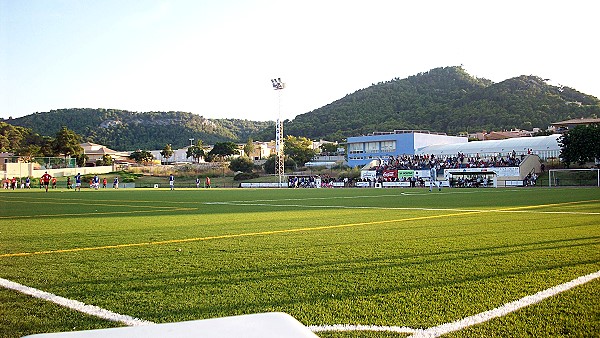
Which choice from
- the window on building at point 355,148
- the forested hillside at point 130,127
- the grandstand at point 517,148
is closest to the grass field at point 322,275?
the grandstand at point 517,148

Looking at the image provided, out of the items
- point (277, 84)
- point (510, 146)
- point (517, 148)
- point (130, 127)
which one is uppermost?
point (130, 127)

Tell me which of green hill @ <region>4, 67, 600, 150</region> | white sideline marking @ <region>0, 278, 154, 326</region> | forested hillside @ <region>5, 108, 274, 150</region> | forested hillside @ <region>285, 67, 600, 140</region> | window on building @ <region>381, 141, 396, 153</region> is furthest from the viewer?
forested hillside @ <region>5, 108, 274, 150</region>

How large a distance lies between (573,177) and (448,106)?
228 ft

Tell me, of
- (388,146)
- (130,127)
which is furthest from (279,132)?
(130,127)

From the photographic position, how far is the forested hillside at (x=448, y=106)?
344 ft

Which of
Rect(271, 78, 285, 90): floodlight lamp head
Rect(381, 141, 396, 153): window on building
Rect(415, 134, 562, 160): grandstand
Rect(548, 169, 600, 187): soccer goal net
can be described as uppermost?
Rect(271, 78, 285, 90): floodlight lamp head

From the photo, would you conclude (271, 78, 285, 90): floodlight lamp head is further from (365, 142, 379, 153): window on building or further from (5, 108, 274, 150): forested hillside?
(5, 108, 274, 150): forested hillside

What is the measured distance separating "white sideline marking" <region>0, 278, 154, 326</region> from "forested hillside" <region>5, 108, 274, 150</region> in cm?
13521

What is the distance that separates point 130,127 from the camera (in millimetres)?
149875

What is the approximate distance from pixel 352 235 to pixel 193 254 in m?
3.27

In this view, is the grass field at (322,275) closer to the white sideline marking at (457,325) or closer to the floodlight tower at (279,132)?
the white sideline marking at (457,325)

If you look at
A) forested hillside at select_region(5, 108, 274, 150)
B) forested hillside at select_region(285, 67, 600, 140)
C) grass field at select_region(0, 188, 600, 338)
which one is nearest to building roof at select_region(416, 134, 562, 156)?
forested hillside at select_region(285, 67, 600, 140)

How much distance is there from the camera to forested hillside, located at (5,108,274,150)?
134 metres

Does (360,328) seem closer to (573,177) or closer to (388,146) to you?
(573,177)
